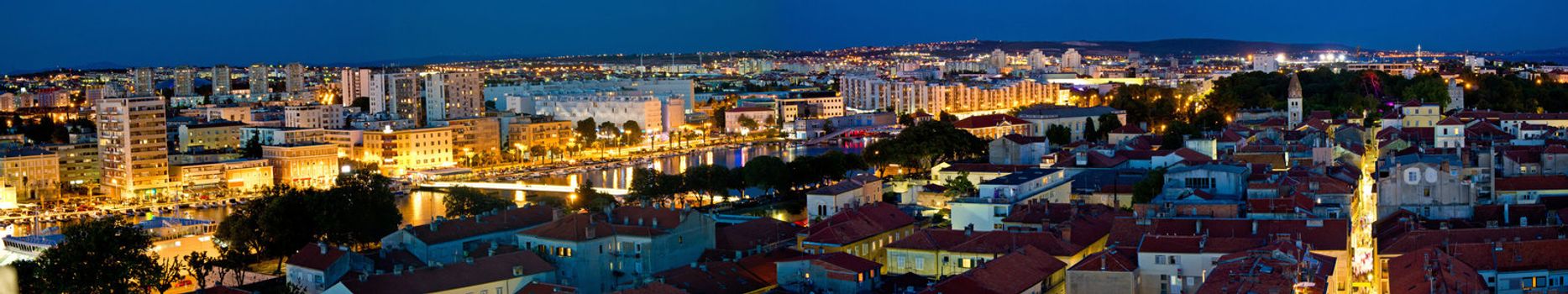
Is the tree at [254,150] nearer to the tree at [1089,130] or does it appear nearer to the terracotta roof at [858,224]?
the tree at [1089,130]

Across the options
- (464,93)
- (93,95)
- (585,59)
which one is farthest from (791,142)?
(585,59)

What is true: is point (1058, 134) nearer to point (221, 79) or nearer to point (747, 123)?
point (747, 123)

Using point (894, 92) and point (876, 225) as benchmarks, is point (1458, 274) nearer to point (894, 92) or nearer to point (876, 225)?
point (876, 225)

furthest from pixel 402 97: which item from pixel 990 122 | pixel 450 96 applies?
pixel 990 122

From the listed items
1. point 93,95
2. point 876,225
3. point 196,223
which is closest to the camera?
point 876,225

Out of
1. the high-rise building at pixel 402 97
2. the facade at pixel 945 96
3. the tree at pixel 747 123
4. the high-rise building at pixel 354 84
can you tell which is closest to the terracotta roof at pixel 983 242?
the tree at pixel 747 123

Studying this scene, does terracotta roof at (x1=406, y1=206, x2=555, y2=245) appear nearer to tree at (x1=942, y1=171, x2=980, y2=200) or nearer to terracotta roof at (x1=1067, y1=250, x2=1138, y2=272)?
tree at (x1=942, y1=171, x2=980, y2=200)

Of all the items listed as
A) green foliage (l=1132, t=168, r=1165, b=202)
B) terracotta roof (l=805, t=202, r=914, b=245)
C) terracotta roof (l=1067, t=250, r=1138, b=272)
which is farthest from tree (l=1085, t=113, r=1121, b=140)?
terracotta roof (l=1067, t=250, r=1138, b=272)
